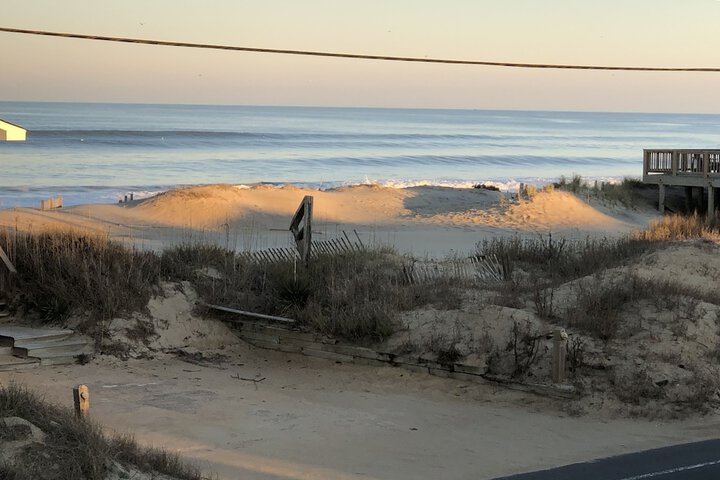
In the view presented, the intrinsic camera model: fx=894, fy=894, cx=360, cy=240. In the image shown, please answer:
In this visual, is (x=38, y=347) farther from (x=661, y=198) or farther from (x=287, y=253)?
(x=661, y=198)

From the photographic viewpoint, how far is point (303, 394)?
11406 mm

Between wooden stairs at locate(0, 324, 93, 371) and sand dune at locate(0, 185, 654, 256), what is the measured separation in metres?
11.2

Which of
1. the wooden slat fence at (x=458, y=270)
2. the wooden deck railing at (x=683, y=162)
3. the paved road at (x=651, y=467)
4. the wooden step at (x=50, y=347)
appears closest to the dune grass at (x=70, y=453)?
the paved road at (x=651, y=467)

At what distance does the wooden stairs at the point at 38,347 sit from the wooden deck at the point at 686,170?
22.7 m

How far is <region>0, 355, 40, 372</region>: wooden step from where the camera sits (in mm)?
11695

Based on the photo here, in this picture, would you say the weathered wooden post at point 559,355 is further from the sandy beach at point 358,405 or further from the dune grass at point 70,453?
the dune grass at point 70,453

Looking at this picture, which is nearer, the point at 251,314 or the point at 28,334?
the point at 28,334

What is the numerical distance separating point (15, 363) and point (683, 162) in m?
27.0

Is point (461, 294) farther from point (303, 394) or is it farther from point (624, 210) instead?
point (624, 210)

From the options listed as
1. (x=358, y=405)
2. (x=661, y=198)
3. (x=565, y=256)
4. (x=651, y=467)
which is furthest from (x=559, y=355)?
(x=661, y=198)

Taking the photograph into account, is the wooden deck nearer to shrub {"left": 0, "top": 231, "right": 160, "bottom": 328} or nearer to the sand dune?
the sand dune

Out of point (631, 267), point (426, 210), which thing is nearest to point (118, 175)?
point (426, 210)

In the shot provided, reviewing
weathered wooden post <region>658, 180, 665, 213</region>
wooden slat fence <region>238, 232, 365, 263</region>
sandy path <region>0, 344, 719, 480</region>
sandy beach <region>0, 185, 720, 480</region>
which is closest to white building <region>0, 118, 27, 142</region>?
sandy beach <region>0, 185, 720, 480</region>

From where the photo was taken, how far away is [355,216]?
33.5m
